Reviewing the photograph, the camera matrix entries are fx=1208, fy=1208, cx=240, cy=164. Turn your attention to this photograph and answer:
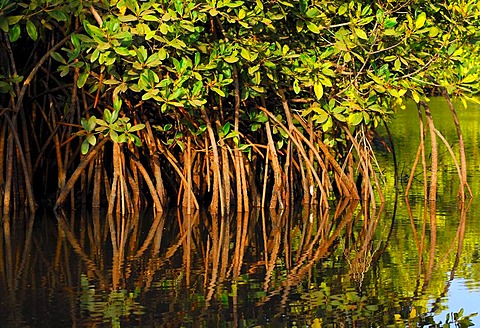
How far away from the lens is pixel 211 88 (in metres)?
9.19

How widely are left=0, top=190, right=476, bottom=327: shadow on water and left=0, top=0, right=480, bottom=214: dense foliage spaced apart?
476 millimetres

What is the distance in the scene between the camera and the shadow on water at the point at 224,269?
6184 mm

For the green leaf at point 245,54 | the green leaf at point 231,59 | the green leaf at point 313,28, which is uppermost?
the green leaf at point 313,28

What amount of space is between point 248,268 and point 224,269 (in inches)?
6.5

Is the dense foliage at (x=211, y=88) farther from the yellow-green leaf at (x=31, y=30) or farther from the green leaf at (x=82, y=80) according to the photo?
the yellow-green leaf at (x=31, y=30)

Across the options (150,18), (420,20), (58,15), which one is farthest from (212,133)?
(58,15)

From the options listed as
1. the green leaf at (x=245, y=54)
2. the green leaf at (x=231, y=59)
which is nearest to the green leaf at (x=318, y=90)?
the green leaf at (x=245, y=54)

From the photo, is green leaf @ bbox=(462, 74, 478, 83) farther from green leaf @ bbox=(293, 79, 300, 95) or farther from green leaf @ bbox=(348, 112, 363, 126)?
green leaf @ bbox=(293, 79, 300, 95)

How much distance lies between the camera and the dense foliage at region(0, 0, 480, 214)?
8.79 m

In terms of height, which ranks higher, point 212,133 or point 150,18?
point 150,18

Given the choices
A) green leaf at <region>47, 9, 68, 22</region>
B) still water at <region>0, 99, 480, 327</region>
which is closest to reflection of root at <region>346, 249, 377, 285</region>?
still water at <region>0, 99, 480, 327</region>

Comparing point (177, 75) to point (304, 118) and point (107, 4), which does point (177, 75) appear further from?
point (304, 118)

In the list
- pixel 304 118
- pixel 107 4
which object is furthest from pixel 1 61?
pixel 304 118

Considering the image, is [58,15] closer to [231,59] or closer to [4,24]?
[4,24]
